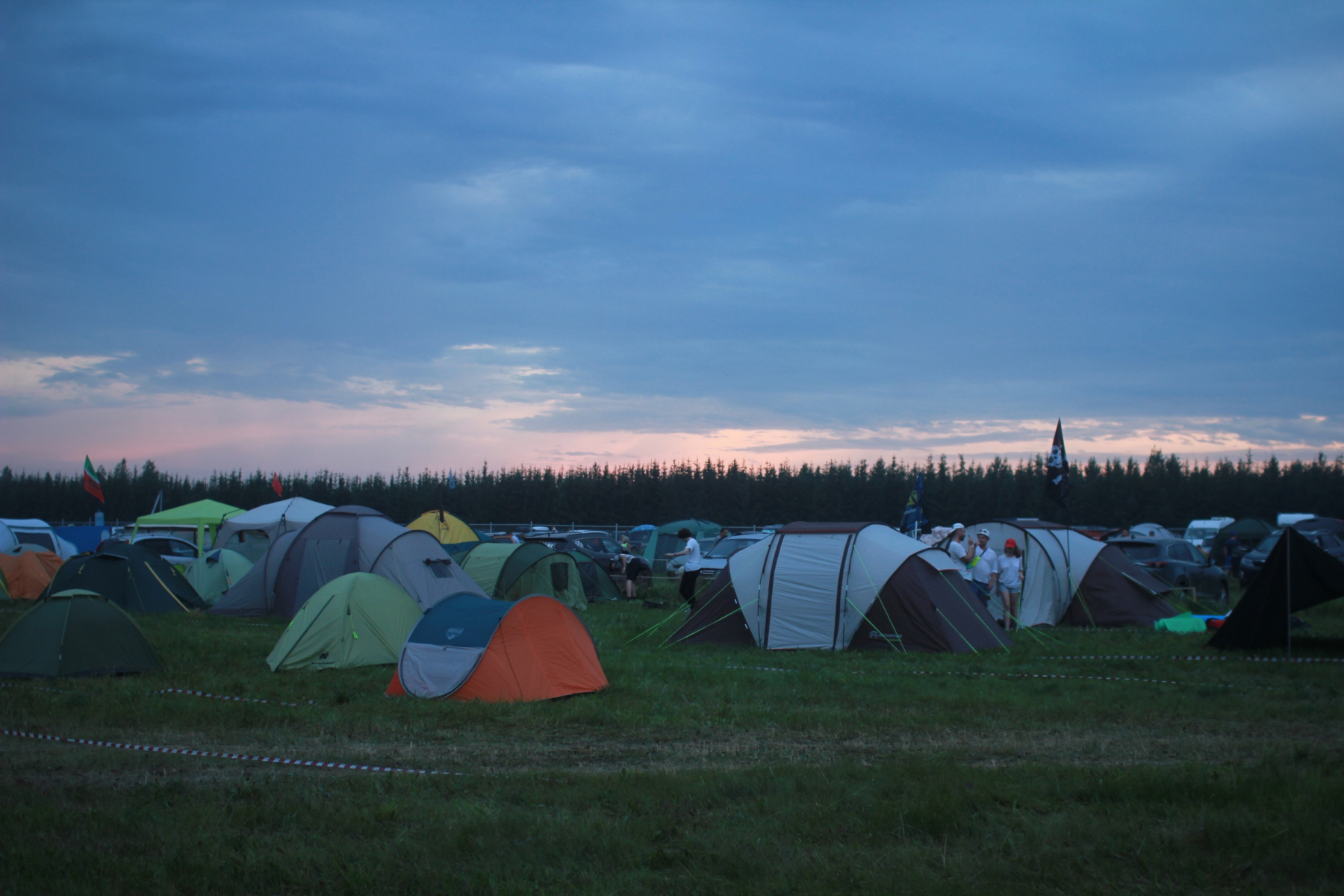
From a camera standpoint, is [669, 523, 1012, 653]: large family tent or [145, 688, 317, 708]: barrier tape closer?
[145, 688, 317, 708]: barrier tape

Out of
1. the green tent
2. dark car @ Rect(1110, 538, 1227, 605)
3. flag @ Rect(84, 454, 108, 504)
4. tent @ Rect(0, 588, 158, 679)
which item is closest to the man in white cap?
dark car @ Rect(1110, 538, 1227, 605)

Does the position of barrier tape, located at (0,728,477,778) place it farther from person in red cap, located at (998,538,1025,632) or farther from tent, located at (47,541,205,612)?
person in red cap, located at (998,538,1025,632)

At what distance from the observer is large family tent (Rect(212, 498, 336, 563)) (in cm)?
2494

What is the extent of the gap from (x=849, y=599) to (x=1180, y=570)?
36.3ft

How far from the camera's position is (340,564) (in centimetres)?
1698

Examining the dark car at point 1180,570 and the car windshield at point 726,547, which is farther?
the car windshield at point 726,547

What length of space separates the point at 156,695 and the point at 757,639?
25.3 ft

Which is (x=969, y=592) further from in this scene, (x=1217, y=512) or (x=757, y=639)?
(x=1217, y=512)

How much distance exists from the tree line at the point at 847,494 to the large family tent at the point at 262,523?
21991 mm

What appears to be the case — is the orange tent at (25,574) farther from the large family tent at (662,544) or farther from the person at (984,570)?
the person at (984,570)

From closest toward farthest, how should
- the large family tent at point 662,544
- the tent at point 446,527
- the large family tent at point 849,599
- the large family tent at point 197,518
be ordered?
1. the large family tent at point 849,599
2. the tent at point 446,527
3. the large family tent at point 197,518
4. the large family tent at point 662,544

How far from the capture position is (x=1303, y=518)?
1123 inches

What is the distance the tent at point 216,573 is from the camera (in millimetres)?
20500

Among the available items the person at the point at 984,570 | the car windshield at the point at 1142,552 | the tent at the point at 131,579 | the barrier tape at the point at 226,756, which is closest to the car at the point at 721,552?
the person at the point at 984,570
